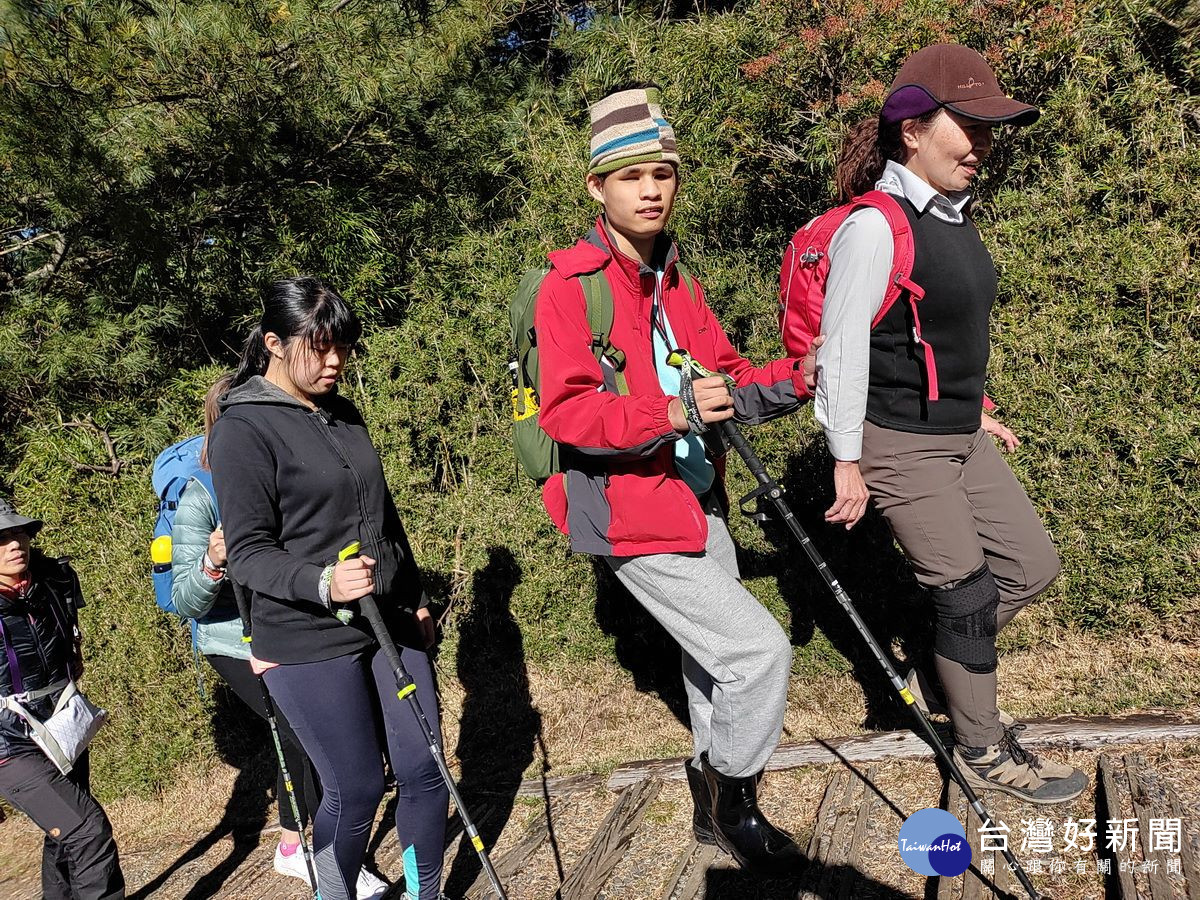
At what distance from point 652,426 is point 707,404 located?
0.16 meters

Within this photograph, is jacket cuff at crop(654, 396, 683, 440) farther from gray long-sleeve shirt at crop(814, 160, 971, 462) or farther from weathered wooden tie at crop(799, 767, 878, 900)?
weathered wooden tie at crop(799, 767, 878, 900)

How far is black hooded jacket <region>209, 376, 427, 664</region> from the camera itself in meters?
2.73

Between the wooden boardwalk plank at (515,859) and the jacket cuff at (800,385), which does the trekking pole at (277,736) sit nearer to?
the wooden boardwalk plank at (515,859)

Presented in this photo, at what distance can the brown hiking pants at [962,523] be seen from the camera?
316 centimetres

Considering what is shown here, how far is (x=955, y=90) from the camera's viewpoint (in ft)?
9.52

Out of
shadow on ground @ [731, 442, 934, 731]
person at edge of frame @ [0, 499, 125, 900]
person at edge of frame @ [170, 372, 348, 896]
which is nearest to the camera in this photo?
person at edge of frame @ [170, 372, 348, 896]

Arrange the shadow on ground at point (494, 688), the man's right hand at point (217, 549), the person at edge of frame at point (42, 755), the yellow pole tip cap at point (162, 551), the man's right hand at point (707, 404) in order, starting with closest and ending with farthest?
the man's right hand at point (707, 404)
the man's right hand at point (217, 549)
the person at edge of frame at point (42, 755)
the yellow pole tip cap at point (162, 551)
the shadow on ground at point (494, 688)

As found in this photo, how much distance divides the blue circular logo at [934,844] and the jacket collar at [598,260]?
2.01m

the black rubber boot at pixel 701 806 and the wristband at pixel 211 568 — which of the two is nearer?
the black rubber boot at pixel 701 806

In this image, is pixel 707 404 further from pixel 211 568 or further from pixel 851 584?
pixel 851 584

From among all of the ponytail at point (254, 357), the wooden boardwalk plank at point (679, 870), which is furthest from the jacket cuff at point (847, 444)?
the ponytail at point (254, 357)

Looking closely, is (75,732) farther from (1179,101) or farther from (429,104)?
(1179,101)

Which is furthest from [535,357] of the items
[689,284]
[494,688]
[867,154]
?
[494,688]

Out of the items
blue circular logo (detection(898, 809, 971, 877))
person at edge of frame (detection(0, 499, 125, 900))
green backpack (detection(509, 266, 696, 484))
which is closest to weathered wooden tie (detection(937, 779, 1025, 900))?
blue circular logo (detection(898, 809, 971, 877))
